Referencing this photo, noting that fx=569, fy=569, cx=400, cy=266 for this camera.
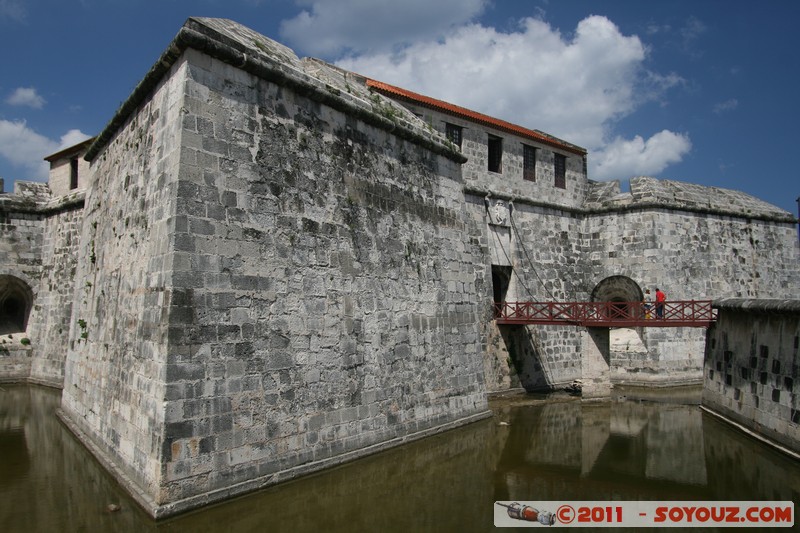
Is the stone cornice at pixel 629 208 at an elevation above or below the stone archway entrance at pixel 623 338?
above

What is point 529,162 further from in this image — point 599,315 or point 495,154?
point 599,315

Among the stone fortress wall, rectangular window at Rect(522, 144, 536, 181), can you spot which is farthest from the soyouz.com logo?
rectangular window at Rect(522, 144, 536, 181)

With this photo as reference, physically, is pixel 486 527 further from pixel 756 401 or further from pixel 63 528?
pixel 756 401

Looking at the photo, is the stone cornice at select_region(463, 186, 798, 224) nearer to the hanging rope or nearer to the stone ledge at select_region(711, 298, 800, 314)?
the hanging rope

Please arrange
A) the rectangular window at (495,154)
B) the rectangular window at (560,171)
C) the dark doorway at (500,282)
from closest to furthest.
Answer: the dark doorway at (500,282) → the rectangular window at (495,154) → the rectangular window at (560,171)

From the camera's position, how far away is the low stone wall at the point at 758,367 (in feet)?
32.8

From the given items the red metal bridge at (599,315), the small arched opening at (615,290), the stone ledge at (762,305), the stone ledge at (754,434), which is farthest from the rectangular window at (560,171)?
the stone ledge at (754,434)

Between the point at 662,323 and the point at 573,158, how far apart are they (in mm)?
7750

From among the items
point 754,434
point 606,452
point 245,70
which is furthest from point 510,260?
point 245,70

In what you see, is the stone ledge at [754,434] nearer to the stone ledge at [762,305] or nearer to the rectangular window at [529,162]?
the stone ledge at [762,305]

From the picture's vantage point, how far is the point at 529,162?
19.4m

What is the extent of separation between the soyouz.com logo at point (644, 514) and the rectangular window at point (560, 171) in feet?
45.7

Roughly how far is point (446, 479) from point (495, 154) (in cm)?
1232

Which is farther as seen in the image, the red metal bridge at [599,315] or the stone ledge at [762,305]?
the red metal bridge at [599,315]
